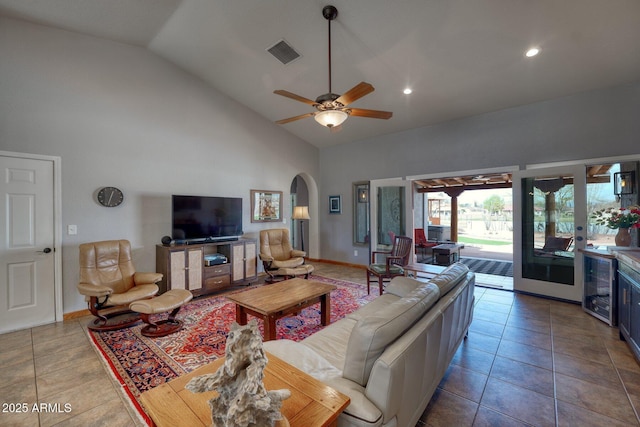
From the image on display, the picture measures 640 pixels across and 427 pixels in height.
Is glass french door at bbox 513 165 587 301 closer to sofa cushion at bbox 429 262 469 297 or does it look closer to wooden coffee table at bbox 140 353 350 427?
sofa cushion at bbox 429 262 469 297

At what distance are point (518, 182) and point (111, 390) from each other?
18.3 ft

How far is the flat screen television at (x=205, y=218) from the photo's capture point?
13.6ft

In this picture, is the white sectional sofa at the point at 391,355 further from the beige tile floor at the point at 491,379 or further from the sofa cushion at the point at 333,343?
the beige tile floor at the point at 491,379

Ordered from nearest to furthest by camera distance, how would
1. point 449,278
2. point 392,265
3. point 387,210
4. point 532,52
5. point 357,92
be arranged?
point 449,278
point 357,92
point 532,52
point 392,265
point 387,210

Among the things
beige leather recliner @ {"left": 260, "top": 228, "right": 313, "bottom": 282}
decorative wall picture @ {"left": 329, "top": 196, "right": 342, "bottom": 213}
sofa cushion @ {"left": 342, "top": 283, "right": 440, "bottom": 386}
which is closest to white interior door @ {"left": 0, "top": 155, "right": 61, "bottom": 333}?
beige leather recliner @ {"left": 260, "top": 228, "right": 313, "bottom": 282}

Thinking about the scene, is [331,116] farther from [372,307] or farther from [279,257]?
[279,257]

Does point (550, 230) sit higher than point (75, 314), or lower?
higher

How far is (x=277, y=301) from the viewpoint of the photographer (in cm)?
272

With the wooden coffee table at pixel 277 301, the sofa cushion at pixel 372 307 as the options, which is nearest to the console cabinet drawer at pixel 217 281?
the wooden coffee table at pixel 277 301

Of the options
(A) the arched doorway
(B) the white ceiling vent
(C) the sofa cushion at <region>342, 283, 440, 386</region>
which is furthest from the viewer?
(A) the arched doorway

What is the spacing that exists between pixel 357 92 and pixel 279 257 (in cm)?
359

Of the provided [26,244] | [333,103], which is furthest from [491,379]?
[26,244]

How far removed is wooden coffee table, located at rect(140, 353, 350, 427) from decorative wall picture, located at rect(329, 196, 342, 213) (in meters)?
5.40

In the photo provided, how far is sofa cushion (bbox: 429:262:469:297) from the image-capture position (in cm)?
197
